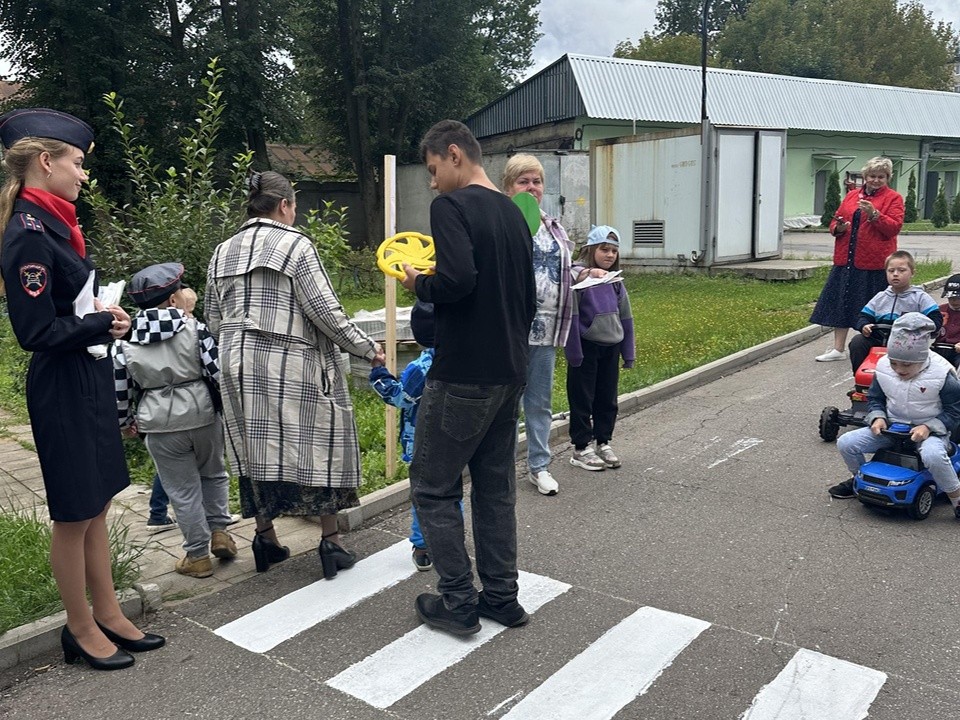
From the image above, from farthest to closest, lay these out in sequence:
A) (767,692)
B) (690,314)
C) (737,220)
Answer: (737,220), (690,314), (767,692)

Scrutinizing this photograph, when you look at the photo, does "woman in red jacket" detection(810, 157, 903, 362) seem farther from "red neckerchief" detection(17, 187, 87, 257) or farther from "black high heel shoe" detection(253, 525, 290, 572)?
"red neckerchief" detection(17, 187, 87, 257)

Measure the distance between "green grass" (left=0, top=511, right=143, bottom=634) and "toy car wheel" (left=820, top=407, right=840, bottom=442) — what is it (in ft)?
16.6

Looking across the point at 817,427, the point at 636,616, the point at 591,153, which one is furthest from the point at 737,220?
the point at 636,616

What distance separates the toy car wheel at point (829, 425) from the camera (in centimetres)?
672

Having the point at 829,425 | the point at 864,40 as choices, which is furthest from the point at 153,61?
the point at 864,40

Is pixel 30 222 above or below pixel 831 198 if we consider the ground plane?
below

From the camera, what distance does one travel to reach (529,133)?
3062cm

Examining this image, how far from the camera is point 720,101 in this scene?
108 feet

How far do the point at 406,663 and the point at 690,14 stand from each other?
77266 millimetres

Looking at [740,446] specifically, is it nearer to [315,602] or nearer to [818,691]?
[818,691]

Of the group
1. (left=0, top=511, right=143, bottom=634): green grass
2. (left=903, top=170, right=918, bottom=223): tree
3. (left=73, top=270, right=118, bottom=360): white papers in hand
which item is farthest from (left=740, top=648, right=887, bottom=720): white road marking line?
(left=903, top=170, right=918, bottom=223): tree

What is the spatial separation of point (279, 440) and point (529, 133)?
1095 inches

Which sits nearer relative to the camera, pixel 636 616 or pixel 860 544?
pixel 636 616

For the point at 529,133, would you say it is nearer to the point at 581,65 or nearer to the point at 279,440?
the point at 581,65
